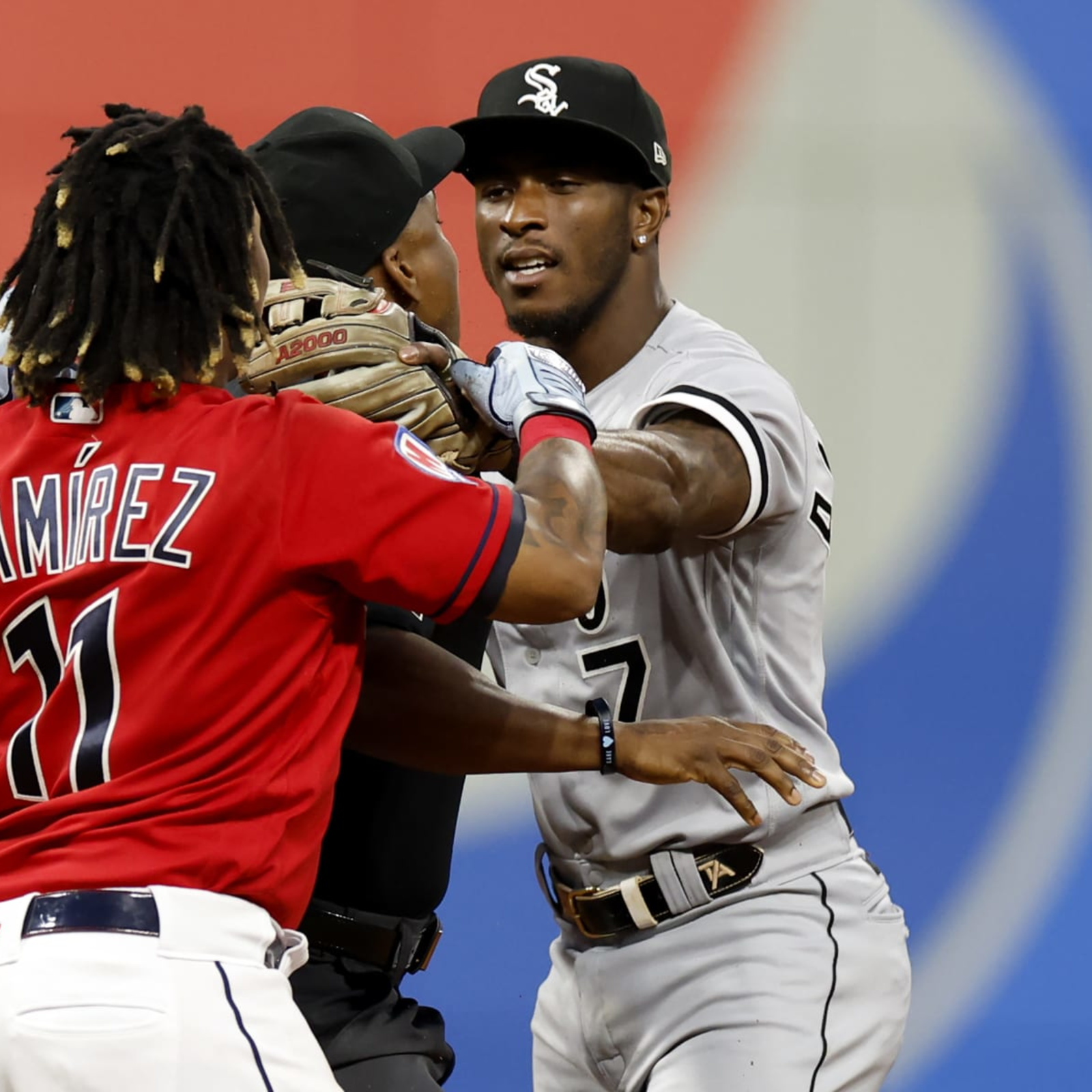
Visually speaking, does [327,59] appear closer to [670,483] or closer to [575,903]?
[670,483]

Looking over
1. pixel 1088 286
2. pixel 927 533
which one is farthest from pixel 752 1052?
pixel 1088 286

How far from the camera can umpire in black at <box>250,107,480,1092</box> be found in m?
2.02

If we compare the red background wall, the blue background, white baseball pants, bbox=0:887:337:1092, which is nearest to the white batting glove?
white baseball pants, bbox=0:887:337:1092

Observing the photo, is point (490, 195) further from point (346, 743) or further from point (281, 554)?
point (281, 554)

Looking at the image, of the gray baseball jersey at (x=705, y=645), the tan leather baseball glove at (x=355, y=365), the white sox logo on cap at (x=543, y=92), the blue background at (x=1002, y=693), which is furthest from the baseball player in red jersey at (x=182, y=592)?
the blue background at (x=1002, y=693)

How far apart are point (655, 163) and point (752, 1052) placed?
1.37 meters

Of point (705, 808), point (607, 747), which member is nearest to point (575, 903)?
point (705, 808)

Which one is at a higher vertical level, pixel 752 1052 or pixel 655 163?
pixel 655 163

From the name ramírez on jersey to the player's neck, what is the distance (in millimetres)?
1157

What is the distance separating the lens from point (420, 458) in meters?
1.56

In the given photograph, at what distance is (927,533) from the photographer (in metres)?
3.84

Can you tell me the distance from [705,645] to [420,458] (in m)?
0.80

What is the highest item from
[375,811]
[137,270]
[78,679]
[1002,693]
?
[137,270]

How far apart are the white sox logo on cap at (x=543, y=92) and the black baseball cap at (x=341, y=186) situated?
286mm
